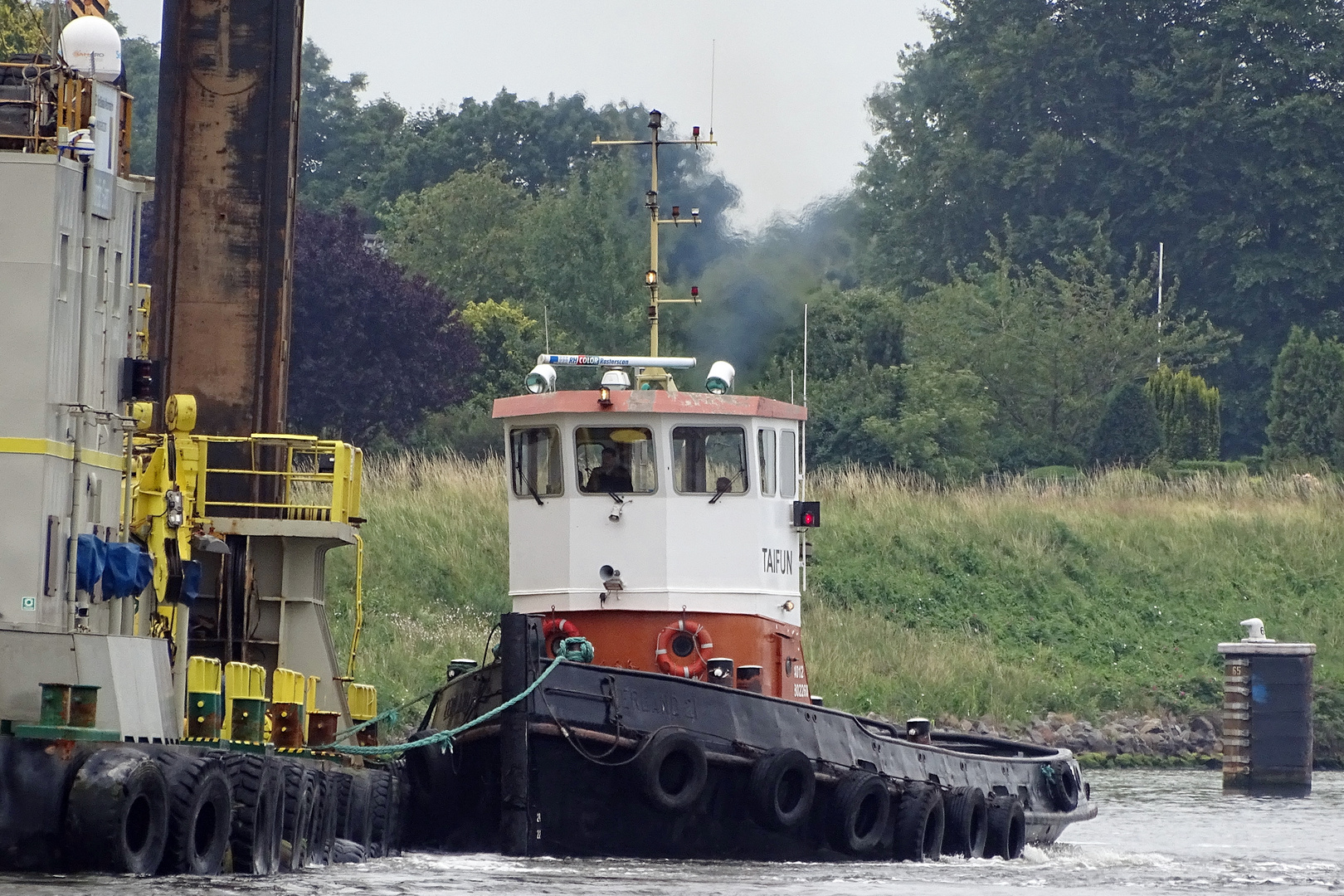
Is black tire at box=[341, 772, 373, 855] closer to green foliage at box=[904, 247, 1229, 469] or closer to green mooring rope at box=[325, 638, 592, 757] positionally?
green mooring rope at box=[325, 638, 592, 757]

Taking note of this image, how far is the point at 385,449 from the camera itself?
144ft

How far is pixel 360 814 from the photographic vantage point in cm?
1805

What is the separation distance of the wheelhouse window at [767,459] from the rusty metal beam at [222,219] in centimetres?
418

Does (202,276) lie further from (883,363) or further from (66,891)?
(883,363)

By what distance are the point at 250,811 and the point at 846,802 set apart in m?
5.18

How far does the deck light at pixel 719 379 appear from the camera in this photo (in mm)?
19672

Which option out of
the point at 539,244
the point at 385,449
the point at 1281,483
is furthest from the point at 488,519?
the point at 1281,483

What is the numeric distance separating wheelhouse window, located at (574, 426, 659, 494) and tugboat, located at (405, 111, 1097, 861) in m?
0.01

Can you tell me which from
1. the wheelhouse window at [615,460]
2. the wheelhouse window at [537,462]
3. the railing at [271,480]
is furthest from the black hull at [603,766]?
the railing at [271,480]

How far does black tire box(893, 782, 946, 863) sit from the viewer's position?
19.1 meters

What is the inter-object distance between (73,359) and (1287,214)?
1999 inches

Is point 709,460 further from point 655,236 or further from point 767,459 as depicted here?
point 655,236

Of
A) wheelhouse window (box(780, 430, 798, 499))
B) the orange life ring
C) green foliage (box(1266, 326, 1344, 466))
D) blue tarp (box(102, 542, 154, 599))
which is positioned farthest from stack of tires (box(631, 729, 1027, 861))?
green foliage (box(1266, 326, 1344, 466))

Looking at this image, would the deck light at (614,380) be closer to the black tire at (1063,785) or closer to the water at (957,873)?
the water at (957,873)
